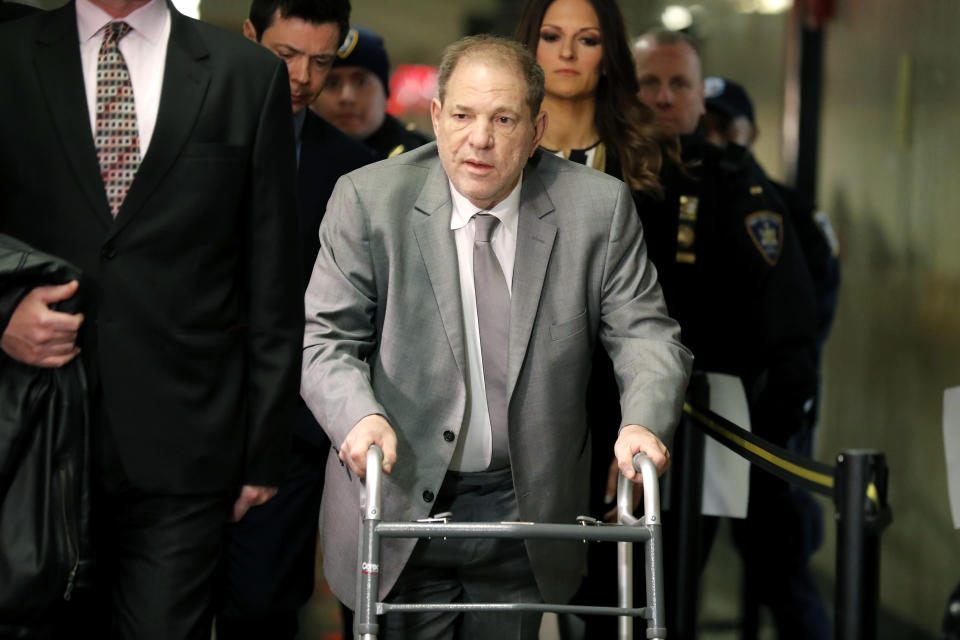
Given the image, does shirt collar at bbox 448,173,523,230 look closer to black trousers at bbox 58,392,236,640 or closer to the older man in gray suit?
the older man in gray suit

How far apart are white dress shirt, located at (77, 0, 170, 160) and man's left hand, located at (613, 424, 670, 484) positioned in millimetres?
1116

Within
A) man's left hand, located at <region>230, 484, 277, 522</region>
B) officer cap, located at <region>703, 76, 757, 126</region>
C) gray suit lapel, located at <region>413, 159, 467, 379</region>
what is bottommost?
man's left hand, located at <region>230, 484, 277, 522</region>

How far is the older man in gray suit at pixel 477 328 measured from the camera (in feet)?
8.50

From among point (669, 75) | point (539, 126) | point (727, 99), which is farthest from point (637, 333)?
point (727, 99)

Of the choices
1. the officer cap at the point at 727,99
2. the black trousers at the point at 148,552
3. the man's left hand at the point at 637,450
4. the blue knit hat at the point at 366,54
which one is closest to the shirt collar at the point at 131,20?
the black trousers at the point at 148,552

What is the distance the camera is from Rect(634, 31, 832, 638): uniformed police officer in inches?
144

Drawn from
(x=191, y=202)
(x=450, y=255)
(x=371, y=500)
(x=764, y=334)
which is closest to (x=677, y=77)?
(x=764, y=334)

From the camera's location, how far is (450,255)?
8.67 feet

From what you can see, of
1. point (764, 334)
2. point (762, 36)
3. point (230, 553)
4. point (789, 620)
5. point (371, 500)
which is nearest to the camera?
point (371, 500)

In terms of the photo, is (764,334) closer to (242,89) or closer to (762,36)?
(242,89)

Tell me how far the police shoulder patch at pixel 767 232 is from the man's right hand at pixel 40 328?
7.30 feet

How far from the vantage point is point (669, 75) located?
14.0ft

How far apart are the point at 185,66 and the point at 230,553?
3.88 feet

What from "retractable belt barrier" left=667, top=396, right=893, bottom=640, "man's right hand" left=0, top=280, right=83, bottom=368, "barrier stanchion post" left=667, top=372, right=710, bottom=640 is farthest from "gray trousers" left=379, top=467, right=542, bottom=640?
"barrier stanchion post" left=667, top=372, right=710, bottom=640
